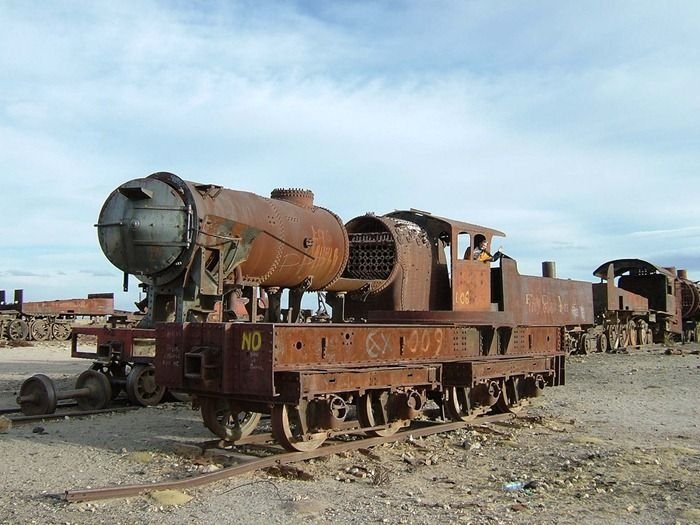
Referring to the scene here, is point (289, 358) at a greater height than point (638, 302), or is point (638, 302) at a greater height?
point (638, 302)

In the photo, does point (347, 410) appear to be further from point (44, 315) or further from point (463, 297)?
point (44, 315)

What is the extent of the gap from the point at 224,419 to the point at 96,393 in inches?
152

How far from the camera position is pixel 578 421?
10.3 m

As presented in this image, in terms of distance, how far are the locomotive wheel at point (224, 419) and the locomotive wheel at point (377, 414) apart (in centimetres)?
119

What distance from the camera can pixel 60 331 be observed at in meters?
32.0

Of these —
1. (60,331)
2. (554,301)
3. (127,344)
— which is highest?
(554,301)

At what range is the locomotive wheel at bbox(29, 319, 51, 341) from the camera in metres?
31.0

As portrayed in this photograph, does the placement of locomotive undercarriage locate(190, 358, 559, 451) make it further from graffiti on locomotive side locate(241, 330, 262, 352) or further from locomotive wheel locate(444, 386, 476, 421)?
graffiti on locomotive side locate(241, 330, 262, 352)

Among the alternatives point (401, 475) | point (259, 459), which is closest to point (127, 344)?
point (259, 459)

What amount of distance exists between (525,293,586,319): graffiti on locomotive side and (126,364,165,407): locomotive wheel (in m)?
8.82

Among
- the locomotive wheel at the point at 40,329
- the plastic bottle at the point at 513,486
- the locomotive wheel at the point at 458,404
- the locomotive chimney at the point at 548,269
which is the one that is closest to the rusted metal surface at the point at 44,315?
the locomotive wheel at the point at 40,329

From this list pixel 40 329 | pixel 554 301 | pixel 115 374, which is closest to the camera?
pixel 115 374

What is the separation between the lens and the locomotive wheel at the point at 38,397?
10.1 m

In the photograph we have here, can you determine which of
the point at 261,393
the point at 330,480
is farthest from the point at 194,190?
the point at 330,480
